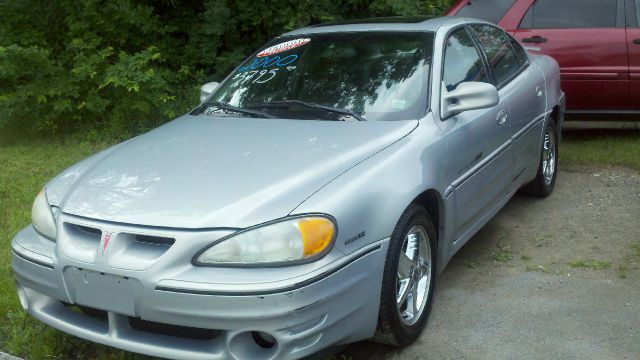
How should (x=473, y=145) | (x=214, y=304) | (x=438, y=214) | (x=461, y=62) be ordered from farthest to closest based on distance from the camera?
(x=461, y=62) → (x=473, y=145) → (x=438, y=214) → (x=214, y=304)

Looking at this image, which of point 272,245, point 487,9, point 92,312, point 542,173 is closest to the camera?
point 272,245

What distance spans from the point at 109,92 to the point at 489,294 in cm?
558

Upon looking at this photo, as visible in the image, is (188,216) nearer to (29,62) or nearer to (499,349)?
(499,349)

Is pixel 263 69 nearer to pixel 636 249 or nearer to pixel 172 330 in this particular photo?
pixel 172 330

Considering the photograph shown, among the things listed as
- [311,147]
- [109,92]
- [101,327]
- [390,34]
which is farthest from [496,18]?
[101,327]

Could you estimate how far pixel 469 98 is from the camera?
4.05m

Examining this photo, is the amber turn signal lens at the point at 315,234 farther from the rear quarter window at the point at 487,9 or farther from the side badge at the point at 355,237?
the rear quarter window at the point at 487,9

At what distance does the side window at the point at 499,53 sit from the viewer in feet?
16.7

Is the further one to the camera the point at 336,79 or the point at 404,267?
the point at 336,79

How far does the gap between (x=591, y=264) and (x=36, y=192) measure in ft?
14.1

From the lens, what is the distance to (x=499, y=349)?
3.56 m

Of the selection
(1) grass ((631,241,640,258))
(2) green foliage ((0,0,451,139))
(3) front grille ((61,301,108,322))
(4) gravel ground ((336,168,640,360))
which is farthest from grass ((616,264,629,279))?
(2) green foliage ((0,0,451,139))

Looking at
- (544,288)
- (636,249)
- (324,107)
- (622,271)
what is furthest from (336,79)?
(636,249)

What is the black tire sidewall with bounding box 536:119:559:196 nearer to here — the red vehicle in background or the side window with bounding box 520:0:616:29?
the red vehicle in background
